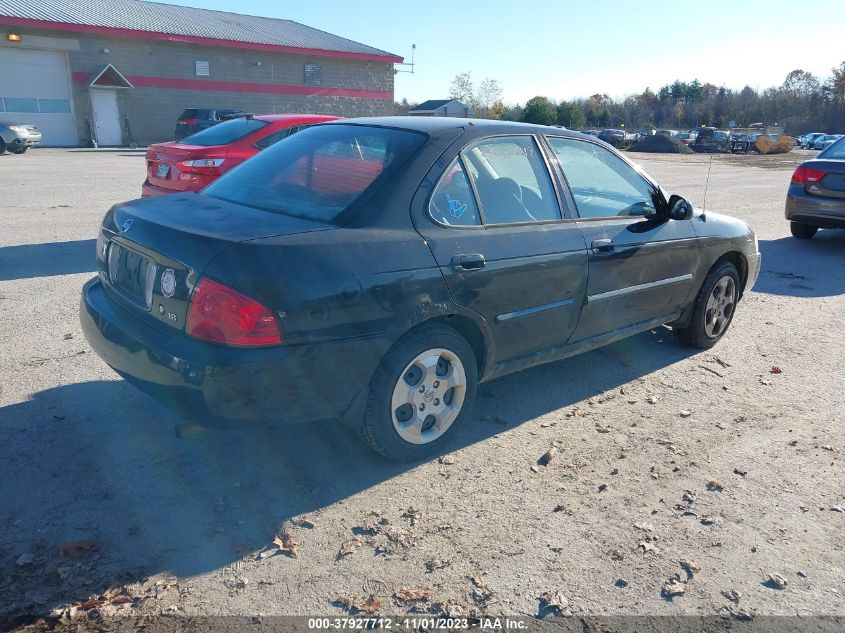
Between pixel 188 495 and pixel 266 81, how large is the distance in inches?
1465

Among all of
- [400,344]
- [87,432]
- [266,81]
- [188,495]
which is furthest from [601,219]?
[266,81]

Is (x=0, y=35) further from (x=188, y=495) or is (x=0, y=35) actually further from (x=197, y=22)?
(x=188, y=495)

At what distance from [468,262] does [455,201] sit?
14.3 inches

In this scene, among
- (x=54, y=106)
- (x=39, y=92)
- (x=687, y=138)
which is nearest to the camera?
(x=39, y=92)

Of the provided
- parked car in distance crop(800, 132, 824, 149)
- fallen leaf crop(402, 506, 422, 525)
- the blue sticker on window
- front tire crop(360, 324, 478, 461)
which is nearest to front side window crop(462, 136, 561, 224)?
the blue sticker on window

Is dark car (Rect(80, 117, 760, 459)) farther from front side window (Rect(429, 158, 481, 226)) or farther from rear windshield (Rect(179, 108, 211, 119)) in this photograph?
rear windshield (Rect(179, 108, 211, 119))

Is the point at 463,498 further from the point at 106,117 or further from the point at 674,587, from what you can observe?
the point at 106,117

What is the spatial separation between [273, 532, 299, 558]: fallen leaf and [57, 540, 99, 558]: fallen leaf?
733 mm

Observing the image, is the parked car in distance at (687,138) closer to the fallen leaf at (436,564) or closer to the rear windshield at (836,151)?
the rear windshield at (836,151)

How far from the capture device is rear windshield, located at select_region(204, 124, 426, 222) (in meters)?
3.54

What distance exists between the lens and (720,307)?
18.4ft

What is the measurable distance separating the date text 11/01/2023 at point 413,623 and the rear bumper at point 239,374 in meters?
0.91

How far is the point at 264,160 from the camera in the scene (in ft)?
13.7

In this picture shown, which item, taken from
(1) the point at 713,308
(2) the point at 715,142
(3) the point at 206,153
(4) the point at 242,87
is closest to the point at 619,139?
(2) the point at 715,142
